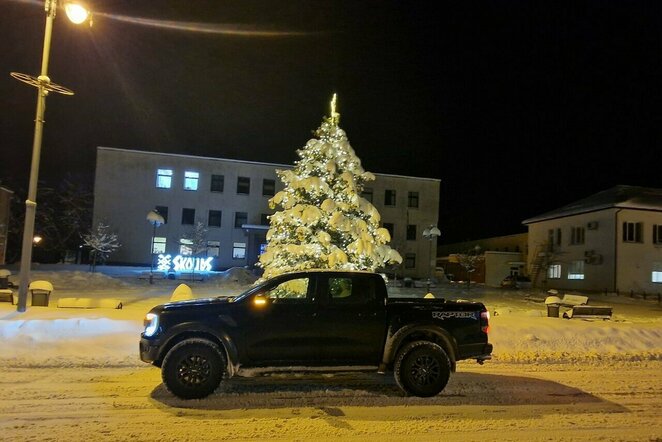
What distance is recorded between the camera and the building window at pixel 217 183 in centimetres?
4591

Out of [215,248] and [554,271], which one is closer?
[554,271]

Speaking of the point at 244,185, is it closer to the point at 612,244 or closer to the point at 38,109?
the point at 612,244

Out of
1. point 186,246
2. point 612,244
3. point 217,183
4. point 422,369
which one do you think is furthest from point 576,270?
point 422,369

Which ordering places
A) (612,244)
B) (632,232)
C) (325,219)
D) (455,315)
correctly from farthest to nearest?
1. (632,232)
2. (612,244)
3. (325,219)
4. (455,315)

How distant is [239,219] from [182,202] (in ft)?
16.5

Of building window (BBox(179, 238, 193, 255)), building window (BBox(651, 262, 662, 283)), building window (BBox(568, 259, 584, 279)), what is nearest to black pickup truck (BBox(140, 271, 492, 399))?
building window (BBox(179, 238, 193, 255))

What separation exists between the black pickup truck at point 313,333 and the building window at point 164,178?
39.3 meters

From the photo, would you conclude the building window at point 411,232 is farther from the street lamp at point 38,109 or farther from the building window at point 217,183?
the street lamp at point 38,109

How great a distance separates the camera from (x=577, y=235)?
42000 mm

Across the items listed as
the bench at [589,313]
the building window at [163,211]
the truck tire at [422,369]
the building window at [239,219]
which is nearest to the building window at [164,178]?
the building window at [163,211]

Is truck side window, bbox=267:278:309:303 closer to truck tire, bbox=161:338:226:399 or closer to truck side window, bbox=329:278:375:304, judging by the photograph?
truck side window, bbox=329:278:375:304

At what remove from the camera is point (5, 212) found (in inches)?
1837

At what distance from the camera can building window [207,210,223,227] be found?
45719mm

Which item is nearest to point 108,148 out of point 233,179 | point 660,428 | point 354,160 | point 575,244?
point 233,179
